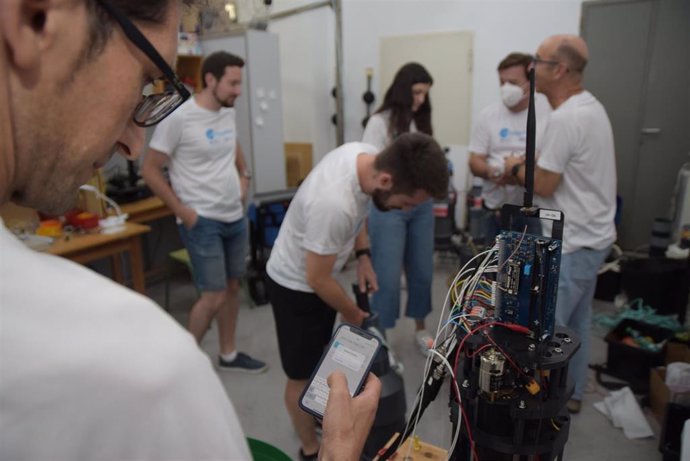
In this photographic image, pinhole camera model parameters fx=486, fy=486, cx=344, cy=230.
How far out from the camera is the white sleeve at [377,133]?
8.59 feet

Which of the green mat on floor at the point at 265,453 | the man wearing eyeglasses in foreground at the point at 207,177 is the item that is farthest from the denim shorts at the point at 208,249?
the green mat on floor at the point at 265,453

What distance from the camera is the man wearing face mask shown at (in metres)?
2.55

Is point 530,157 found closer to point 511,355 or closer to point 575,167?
point 511,355

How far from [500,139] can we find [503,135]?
3 cm

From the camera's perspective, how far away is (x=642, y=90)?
154 inches

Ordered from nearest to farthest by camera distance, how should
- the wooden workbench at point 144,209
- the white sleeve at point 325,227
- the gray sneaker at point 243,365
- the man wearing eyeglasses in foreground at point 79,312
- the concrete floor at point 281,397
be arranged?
1. the man wearing eyeglasses in foreground at point 79,312
2. the concrete floor at point 281,397
3. the white sleeve at point 325,227
4. the gray sneaker at point 243,365
5. the wooden workbench at point 144,209

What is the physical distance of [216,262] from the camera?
8.08 feet

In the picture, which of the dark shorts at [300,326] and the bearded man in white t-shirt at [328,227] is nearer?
the bearded man in white t-shirt at [328,227]

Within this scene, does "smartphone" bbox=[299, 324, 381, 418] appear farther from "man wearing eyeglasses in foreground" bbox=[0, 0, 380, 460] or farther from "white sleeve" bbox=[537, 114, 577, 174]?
"white sleeve" bbox=[537, 114, 577, 174]

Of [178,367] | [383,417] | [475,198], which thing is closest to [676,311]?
[475,198]

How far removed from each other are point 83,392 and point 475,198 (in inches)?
155

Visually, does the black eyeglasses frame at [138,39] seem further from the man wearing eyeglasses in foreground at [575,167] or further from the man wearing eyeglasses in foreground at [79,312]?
the man wearing eyeglasses in foreground at [575,167]

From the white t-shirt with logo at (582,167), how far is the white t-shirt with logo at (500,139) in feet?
1.77

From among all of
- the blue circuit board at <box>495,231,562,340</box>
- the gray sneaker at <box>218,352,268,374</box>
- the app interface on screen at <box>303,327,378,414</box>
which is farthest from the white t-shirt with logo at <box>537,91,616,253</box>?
the gray sneaker at <box>218,352,268,374</box>
